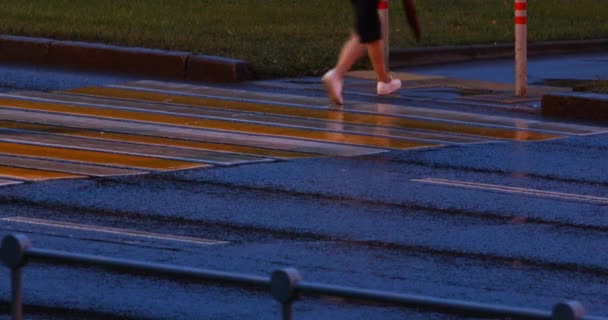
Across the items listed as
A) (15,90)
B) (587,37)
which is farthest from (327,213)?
(587,37)

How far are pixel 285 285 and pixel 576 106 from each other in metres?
10.0

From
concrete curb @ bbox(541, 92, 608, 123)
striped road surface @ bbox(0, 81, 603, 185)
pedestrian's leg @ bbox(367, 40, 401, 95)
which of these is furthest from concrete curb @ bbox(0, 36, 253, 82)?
concrete curb @ bbox(541, 92, 608, 123)

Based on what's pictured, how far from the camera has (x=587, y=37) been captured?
19.9 meters

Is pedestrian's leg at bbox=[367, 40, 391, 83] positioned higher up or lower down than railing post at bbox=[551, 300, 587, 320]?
lower down

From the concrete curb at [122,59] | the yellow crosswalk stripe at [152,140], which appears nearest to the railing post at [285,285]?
the yellow crosswalk stripe at [152,140]

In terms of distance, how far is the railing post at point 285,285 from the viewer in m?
4.49

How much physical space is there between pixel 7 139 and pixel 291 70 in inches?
190

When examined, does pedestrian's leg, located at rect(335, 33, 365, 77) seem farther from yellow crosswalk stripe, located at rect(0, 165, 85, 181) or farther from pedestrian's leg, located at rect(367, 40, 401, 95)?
yellow crosswalk stripe, located at rect(0, 165, 85, 181)

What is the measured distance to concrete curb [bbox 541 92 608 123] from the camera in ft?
46.1

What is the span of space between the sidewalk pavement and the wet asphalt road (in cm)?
354

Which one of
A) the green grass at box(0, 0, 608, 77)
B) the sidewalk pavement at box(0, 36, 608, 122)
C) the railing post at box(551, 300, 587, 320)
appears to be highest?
the railing post at box(551, 300, 587, 320)

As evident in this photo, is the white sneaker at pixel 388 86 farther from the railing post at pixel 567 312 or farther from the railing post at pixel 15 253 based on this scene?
the railing post at pixel 567 312

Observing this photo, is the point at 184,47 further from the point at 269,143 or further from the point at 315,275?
the point at 315,275

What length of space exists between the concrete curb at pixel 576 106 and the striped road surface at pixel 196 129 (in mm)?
526
